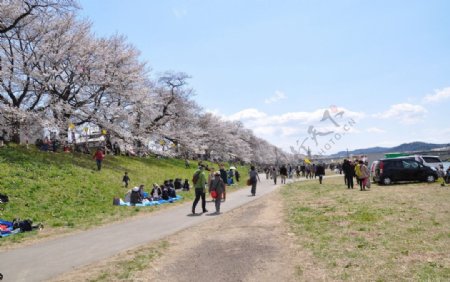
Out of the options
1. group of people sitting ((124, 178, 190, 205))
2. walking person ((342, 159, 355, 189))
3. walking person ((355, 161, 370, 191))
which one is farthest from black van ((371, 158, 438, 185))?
group of people sitting ((124, 178, 190, 205))

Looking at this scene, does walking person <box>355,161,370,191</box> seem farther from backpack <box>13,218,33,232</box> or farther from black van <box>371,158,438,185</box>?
backpack <box>13,218,33,232</box>

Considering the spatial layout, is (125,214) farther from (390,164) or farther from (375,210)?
(390,164)

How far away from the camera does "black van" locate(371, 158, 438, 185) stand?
954 inches

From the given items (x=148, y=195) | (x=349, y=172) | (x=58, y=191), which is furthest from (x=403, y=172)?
(x=58, y=191)

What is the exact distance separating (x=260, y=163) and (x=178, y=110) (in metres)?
68.1

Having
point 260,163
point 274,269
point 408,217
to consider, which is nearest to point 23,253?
point 274,269

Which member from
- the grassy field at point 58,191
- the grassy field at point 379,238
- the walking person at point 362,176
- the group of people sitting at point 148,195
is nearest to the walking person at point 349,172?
the walking person at point 362,176

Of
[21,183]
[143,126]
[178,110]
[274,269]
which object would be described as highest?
[178,110]

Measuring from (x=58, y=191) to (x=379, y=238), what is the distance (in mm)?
14209

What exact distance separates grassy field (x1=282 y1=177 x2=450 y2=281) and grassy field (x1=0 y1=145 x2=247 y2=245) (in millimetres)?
7349

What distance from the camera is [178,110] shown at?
52.7 meters

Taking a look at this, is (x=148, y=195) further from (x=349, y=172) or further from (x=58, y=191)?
(x=349, y=172)

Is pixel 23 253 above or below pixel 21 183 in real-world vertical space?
below

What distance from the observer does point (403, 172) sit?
24469mm
